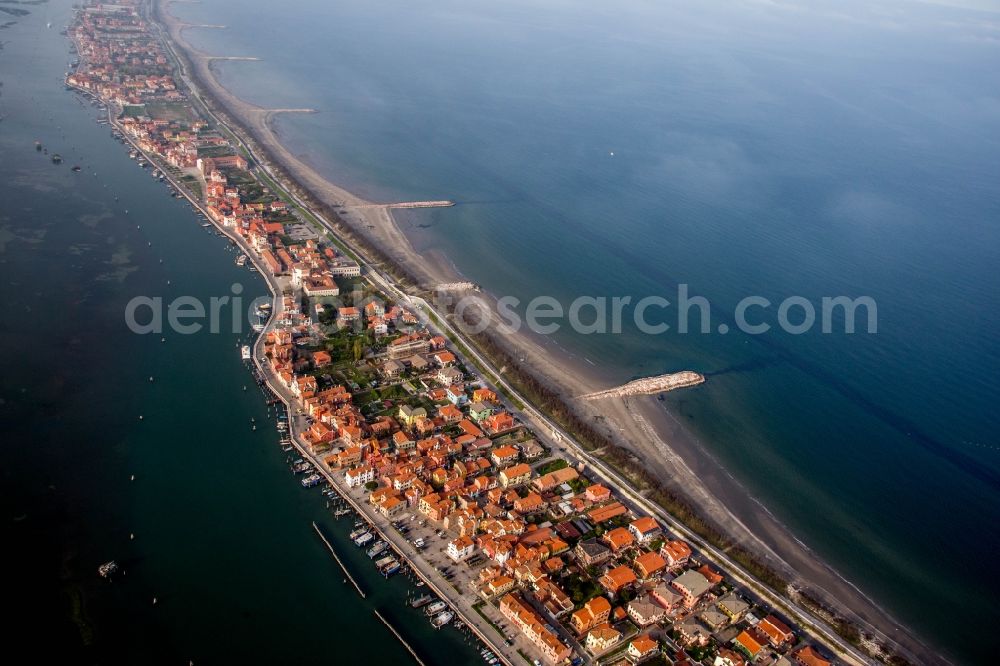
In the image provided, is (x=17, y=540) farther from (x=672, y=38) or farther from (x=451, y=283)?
(x=672, y=38)

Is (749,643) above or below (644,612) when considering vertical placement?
below

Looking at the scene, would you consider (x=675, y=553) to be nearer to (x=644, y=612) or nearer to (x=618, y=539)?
(x=618, y=539)

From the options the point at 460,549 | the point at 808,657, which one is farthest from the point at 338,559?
the point at 808,657

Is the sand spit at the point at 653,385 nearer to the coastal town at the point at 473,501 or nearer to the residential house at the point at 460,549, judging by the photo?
the coastal town at the point at 473,501

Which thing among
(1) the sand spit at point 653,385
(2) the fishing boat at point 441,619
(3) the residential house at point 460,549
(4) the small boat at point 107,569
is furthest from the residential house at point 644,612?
(4) the small boat at point 107,569

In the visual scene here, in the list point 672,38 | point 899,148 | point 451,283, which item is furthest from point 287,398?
point 672,38
